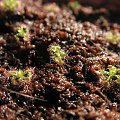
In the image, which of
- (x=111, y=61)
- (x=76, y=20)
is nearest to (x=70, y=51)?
(x=111, y=61)

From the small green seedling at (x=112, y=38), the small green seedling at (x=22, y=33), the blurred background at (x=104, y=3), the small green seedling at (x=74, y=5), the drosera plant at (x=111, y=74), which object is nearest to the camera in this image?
the drosera plant at (x=111, y=74)

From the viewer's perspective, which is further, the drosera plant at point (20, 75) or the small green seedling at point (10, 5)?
the small green seedling at point (10, 5)

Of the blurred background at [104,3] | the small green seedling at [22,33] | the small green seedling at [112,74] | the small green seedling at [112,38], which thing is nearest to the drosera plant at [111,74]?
the small green seedling at [112,74]

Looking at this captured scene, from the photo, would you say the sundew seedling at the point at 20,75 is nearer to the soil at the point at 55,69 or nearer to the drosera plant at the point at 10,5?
the soil at the point at 55,69

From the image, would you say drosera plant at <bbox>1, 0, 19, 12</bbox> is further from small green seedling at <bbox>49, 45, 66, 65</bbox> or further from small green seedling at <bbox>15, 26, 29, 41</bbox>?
small green seedling at <bbox>49, 45, 66, 65</bbox>

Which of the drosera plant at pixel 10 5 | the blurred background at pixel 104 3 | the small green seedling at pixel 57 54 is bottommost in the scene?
the small green seedling at pixel 57 54

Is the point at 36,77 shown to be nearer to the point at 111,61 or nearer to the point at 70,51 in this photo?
the point at 70,51

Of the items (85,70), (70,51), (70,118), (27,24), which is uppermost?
(27,24)
